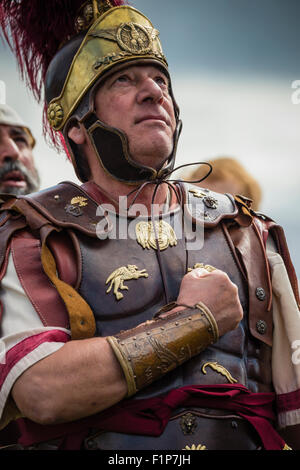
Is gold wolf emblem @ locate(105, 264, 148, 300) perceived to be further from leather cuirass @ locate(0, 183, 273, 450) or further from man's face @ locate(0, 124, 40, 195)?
man's face @ locate(0, 124, 40, 195)

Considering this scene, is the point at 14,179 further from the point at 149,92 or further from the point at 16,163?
the point at 149,92

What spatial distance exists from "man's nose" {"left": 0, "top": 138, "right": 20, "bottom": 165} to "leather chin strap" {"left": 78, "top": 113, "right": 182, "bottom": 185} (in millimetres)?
2924

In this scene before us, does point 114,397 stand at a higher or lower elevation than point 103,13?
lower

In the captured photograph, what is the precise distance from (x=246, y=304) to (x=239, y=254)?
0.89 ft

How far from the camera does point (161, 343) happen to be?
2977 mm

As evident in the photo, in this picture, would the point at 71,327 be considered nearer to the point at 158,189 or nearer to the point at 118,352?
the point at 118,352

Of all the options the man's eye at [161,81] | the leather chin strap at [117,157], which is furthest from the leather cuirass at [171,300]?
the man's eye at [161,81]

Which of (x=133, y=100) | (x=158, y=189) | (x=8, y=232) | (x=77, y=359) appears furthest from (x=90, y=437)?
(x=133, y=100)

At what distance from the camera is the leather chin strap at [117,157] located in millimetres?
3572

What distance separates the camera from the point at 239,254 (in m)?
3.52

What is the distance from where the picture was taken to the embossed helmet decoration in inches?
143

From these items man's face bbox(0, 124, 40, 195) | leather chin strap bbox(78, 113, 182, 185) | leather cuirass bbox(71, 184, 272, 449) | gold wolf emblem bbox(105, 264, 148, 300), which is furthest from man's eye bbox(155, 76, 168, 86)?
man's face bbox(0, 124, 40, 195)

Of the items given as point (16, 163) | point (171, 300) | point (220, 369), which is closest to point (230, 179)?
point (16, 163)
